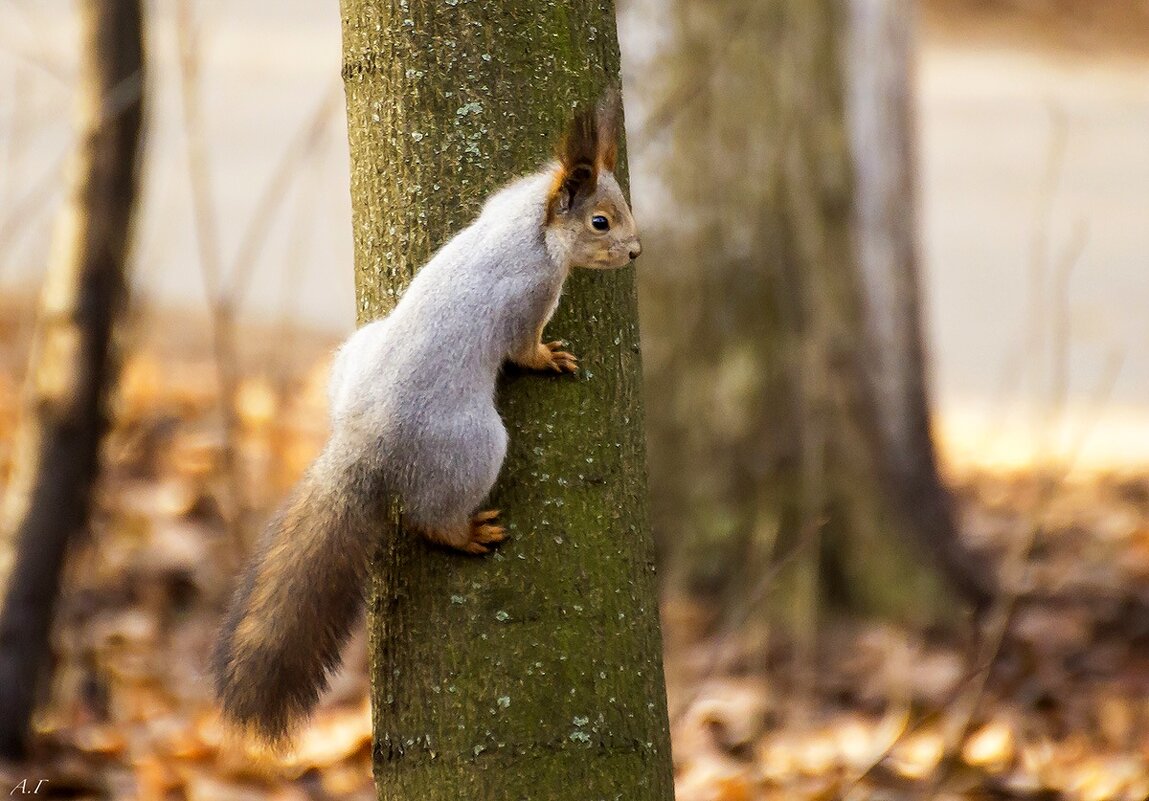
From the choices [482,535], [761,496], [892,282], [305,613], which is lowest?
[761,496]

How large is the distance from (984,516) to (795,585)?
76.7 inches

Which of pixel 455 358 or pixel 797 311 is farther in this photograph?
pixel 797 311

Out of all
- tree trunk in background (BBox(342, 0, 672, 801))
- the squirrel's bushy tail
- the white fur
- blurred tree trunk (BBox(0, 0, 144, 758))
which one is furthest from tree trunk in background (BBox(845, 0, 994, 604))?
the squirrel's bushy tail

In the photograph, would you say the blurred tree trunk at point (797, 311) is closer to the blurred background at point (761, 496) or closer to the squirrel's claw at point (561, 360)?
the blurred background at point (761, 496)

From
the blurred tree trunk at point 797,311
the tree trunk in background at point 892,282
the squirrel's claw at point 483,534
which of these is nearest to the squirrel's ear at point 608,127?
the squirrel's claw at point 483,534

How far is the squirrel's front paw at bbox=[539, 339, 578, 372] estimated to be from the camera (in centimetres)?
188

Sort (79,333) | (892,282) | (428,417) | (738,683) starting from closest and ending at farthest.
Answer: (428,417), (79,333), (738,683), (892,282)

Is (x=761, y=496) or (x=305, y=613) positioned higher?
(x=305, y=613)

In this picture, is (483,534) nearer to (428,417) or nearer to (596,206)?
(428,417)

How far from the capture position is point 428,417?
1805 mm

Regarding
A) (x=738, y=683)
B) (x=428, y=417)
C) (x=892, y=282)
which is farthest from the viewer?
(x=892, y=282)

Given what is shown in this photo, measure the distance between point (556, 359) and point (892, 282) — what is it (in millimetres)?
3014

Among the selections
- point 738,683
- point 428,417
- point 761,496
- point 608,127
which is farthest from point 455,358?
point 761,496

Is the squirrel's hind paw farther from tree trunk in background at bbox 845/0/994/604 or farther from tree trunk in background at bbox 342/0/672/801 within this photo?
tree trunk in background at bbox 845/0/994/604
